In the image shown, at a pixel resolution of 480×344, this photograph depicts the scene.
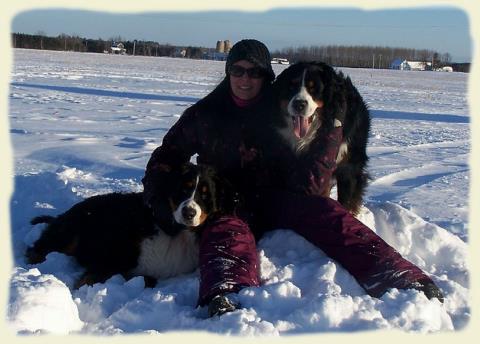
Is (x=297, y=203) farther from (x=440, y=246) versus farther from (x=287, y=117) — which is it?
(x=440, y=246)

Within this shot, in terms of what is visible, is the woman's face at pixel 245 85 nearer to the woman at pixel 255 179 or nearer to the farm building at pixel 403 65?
the woman at pixel 255 179

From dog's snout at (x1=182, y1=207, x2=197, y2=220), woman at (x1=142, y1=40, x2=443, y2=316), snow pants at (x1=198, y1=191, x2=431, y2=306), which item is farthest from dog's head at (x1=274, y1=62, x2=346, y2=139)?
dog's snout at (x1=182, y1=207, x2=197, y2=220)

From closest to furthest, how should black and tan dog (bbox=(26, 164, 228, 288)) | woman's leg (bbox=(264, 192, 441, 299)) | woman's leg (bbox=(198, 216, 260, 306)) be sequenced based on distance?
woman's leg (bbox=(198, 216, 260, 306)), woman's leg (bbox=(264, 192, 441, 299)), black and tan dog (bbox=(26, 164, 228, 288))

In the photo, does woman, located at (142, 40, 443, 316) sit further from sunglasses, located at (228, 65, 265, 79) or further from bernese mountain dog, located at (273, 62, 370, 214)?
bernese mountain dog, located at (273, 62, 370, 214)

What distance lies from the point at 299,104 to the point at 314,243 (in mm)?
1043

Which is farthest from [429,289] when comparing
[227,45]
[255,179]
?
[227,45]

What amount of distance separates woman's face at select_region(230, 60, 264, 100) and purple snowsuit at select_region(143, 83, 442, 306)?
0.26 ft

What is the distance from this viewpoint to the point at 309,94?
171 inches

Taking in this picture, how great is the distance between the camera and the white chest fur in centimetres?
401

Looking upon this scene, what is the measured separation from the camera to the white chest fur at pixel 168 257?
401 centimetres

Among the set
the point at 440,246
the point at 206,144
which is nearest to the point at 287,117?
the point at 206,144

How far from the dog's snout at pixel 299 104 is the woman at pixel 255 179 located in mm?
228

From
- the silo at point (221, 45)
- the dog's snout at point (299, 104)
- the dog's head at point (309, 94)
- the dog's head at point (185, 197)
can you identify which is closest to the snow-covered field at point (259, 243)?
the silo at point (221, 45)

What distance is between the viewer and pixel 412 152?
8.69m
